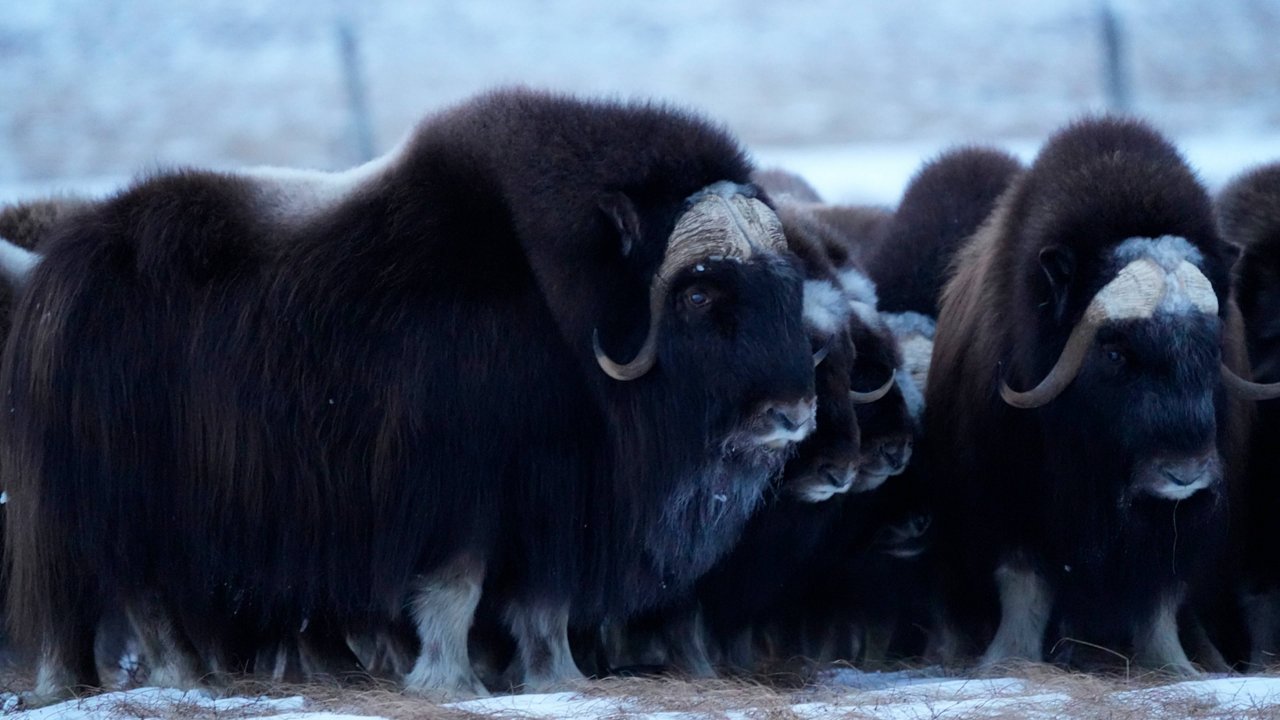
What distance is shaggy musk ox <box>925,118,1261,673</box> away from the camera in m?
4.73

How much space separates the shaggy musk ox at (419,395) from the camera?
15.4 ft

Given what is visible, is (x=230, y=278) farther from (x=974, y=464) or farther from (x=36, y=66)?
(x=36, y=66)

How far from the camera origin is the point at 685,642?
5.39 meters

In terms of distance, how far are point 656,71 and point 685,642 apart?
21.1 meters

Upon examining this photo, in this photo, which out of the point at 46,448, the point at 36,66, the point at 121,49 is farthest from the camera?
the point at 121,49

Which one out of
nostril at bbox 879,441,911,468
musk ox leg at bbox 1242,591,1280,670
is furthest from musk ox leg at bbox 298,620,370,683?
musk ox leg at bbox 1242,591,1280,670

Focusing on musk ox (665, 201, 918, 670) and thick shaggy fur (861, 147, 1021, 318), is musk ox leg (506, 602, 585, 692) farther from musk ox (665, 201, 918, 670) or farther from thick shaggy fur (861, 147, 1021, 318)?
thick shaggy fur (861, 147, 1021, 318)

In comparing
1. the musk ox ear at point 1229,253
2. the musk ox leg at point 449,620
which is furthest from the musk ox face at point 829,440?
the musk ox ear at point 1229,253

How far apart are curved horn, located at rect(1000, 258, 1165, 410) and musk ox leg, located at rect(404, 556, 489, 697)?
68.6 inches

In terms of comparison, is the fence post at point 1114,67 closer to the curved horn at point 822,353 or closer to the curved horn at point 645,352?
the curved horn at point 822,353

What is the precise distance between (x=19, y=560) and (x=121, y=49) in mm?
19409

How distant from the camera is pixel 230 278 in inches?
190

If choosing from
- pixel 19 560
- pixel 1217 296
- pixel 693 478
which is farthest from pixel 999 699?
pixel 19 560

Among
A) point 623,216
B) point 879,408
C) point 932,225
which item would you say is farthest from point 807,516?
point 932,225
